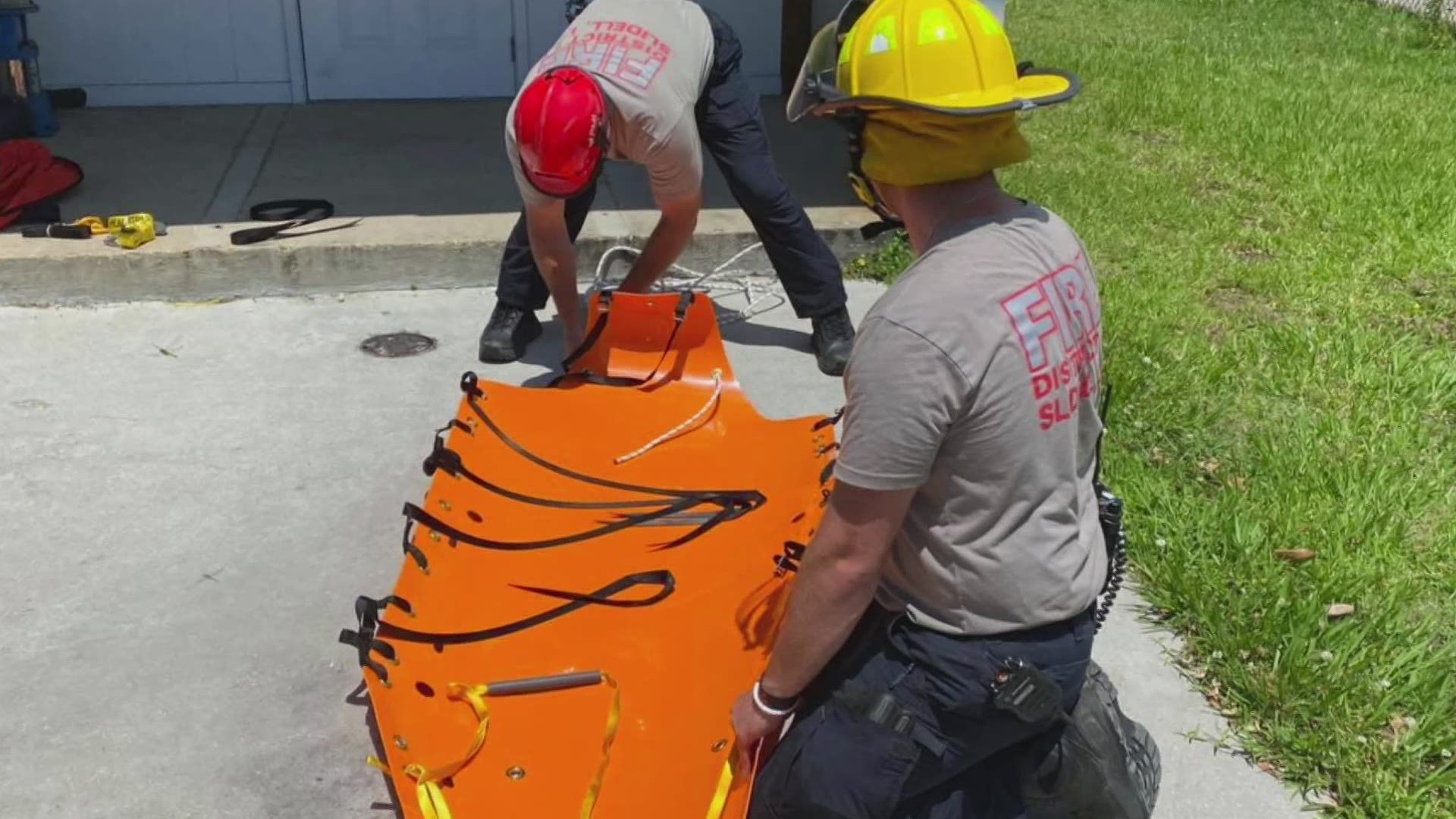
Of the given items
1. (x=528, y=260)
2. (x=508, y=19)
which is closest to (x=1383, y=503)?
(x=528, y=260)

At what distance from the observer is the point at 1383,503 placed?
385 cm

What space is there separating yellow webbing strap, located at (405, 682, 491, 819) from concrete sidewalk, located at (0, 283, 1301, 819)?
0.29 metres

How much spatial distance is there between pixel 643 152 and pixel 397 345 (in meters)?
1.40

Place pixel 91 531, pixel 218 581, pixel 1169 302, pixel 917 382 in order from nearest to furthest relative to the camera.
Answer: pixel 917 382 < pixel 218 581 < pixel 91 531 < pixel 1169 302

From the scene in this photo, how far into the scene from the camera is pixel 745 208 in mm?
4797

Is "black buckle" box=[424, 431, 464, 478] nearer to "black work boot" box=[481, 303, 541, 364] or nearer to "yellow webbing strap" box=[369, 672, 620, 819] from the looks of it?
"yellow webbing strap" box=[369, 672, 620, 819]

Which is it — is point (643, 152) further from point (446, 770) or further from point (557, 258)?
point (446, 770)

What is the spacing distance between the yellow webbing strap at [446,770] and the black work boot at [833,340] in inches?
92.5

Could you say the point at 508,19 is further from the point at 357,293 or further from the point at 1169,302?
the point at 1169,302

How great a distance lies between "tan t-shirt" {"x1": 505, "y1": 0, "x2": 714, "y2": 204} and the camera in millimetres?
4027

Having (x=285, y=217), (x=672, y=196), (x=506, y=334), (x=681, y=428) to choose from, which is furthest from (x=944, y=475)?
(x=285, y=217)

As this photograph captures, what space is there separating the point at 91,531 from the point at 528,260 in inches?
69.8

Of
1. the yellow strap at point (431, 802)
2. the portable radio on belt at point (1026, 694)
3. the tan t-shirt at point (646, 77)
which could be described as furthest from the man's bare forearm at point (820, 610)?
the tan t-shirt at point (646, 77)

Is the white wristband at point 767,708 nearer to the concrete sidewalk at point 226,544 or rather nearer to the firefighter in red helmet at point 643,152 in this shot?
the concrete sidewalk at point 226,544
